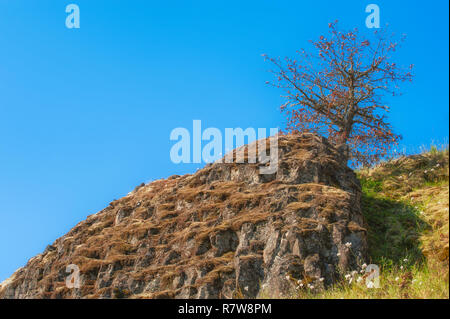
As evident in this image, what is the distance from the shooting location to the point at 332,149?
14961 mm

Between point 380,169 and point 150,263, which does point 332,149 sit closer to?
point 380,169

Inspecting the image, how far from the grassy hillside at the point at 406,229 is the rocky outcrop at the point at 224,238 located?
71 centimetres

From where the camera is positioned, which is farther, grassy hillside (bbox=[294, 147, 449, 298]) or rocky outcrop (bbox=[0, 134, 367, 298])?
rocky outcrop (bbox=[0, 134, 367, 298])

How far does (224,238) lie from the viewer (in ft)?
39.6

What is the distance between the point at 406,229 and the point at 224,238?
4.62 m

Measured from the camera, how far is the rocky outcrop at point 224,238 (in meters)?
10.7

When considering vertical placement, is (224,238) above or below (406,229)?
below

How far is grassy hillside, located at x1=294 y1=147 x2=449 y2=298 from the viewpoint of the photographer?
962 centimetres

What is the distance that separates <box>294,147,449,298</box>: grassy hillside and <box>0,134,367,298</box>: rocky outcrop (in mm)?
708

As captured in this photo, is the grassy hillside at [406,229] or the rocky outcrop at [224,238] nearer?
the grassy hillside at [406,229]

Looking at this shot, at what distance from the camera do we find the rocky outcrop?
421 inches
